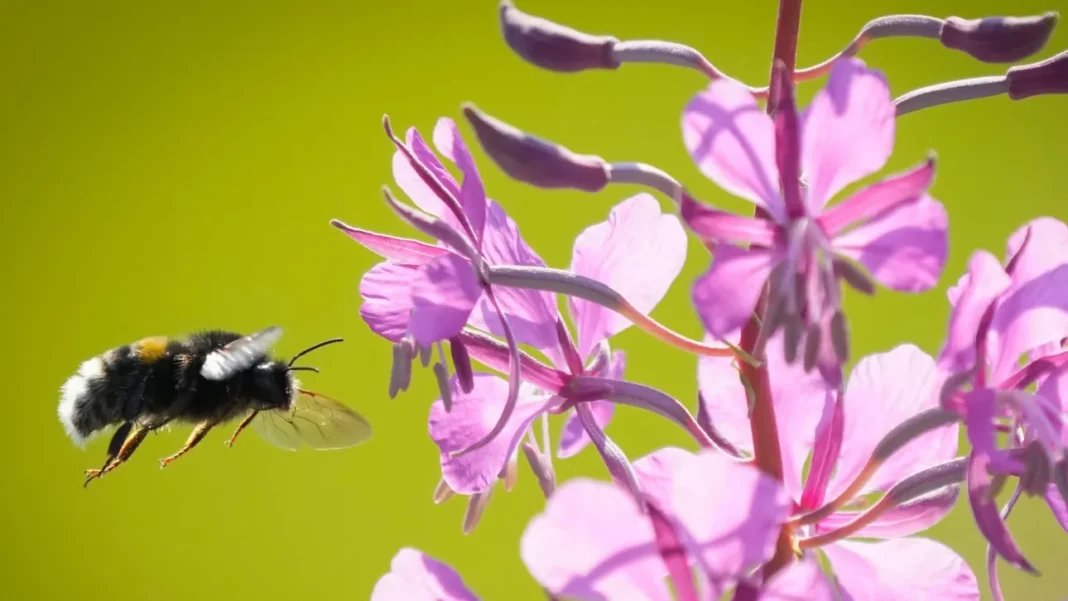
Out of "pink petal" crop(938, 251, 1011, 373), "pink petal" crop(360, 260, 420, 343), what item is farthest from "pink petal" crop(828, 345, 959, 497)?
"pink petal" crop(360, 260, 420, 343)

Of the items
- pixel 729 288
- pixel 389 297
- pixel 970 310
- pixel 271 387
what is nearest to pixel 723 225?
pixel 729 288

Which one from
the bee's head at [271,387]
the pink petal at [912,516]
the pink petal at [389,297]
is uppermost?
the pink petal at [389,297]

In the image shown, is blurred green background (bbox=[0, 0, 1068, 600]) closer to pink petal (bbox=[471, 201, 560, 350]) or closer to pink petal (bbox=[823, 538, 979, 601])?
pink petal (bbox=[471, 201, 560, 350])

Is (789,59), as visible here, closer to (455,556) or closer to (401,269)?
(401,269)

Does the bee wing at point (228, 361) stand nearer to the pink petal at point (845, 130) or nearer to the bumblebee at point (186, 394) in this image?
the bumblebee at point (186, 394)

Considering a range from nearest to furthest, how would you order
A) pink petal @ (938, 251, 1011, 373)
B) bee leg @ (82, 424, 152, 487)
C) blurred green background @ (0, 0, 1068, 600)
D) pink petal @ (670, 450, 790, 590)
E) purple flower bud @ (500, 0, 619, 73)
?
1. pink petal @ (670, 450, 790, 590)
2. pink petal @ (938, 251, 1011, 373)
3. purple flower bud @ (500, 0, 619, 73)
4. bee leg @ (82, 424, 152, 487)
5. blurred green background @ (0, 0, 1068, 600)

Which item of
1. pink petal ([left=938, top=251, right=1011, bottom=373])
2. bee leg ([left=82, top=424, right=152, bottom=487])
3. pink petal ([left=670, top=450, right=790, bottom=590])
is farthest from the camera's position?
bee leg ([left=82, top=424, right=152, bottom=487])

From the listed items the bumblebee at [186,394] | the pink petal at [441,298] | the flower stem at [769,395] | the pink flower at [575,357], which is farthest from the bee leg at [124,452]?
the flower stem at [769,395]
